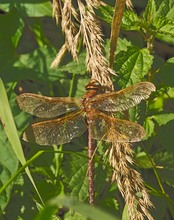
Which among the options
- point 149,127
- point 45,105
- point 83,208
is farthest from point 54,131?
point 83,208

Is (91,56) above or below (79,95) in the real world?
above

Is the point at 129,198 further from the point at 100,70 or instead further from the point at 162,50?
the point at 162,50

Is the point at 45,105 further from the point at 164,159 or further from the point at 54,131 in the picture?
the point at 164,159

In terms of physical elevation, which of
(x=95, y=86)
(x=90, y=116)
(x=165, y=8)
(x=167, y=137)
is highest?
(x=165, y=8)

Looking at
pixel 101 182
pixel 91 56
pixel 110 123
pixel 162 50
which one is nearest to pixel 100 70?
pixel 91 56

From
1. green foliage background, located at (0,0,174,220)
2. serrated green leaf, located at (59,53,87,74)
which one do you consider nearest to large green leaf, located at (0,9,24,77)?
green foliage background, located at (0,0,174,220)

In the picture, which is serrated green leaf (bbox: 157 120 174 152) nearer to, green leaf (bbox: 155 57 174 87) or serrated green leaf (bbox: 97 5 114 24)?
green leaf (bbox: 155 57 174 87)

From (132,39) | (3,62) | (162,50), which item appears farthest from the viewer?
(162,50)
